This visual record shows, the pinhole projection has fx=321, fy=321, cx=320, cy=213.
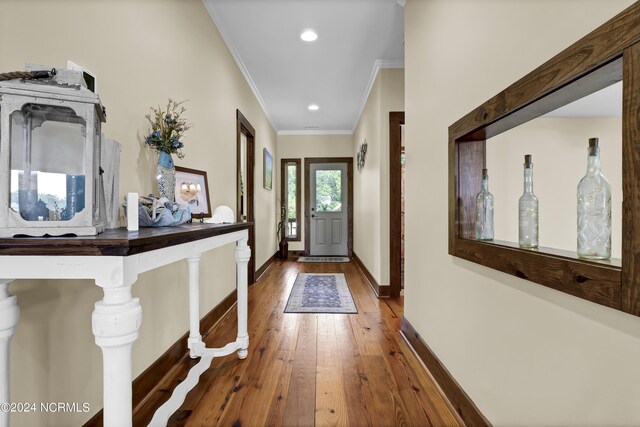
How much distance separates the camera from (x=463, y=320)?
1.44 metres

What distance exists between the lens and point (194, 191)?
2180 mm

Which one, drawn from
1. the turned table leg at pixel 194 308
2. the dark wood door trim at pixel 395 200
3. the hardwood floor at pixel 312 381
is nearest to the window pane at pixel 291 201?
the dark wood door trim at pixel 395 200

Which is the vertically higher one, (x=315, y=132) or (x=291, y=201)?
(x=315, y=132)

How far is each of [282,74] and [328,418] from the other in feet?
11.3

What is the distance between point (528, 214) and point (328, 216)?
5386mm

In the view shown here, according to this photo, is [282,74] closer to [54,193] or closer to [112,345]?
[54,193]

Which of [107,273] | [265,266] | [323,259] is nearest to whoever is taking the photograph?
[107,273]

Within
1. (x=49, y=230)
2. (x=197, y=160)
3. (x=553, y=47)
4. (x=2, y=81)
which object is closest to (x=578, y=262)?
(x=553, y=47)

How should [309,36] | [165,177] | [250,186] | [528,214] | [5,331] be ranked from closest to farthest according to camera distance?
1. [5,331]
2. [528,214]
3. [165,177]
4. [309,36]
5. [250,186]

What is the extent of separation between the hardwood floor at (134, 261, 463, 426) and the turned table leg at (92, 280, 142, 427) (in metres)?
0.79

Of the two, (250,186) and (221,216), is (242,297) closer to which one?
(221,216)

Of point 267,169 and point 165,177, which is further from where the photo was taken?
point 267,169

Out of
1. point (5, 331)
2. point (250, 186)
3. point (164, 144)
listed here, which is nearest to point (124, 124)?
point (164, 144)

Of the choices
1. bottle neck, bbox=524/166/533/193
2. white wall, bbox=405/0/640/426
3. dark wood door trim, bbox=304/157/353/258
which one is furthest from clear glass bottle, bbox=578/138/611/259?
dark wood door trim, bbox=304/157/353/258
